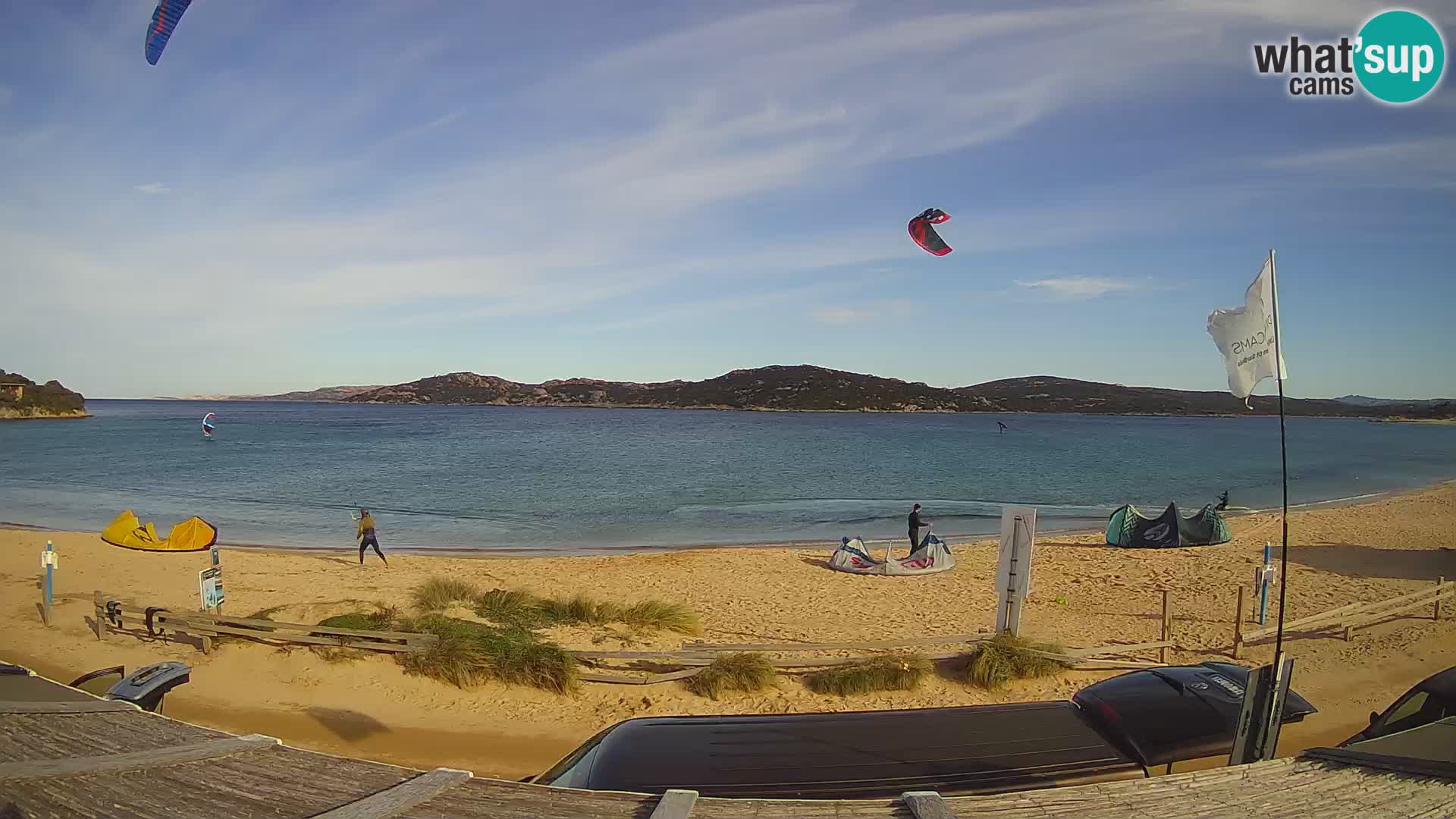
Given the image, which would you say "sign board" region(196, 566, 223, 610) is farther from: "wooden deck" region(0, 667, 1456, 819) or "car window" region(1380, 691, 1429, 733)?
"car window" region(1380, 691, 1429, 733)

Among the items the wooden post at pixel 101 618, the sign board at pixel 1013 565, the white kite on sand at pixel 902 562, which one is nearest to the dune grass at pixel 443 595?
the wooden post at pixel 101 618

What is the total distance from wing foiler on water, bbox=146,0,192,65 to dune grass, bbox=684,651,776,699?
9.98m

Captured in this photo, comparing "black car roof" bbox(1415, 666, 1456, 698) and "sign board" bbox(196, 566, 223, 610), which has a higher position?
"black car roof" bbox(1415, 666, 1456, 698)

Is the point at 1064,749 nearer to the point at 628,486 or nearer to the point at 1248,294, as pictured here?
the point at 1248,294

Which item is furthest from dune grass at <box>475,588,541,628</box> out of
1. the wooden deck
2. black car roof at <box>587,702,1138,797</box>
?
the wooden deck

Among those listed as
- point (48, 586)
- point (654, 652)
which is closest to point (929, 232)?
point (654, 652)

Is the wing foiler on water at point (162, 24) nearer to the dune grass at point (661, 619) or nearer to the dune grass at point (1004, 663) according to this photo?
the dune grass at point (661, 619)

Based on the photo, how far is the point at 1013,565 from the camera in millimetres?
9781

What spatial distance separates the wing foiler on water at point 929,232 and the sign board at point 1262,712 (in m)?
13.5

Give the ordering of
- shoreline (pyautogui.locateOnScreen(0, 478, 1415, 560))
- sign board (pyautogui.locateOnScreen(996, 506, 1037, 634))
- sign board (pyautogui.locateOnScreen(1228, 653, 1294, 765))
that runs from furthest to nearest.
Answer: shoreline (pyautogui.locateOnScreen(0, 478, 1415, 560)), sign board (pyautogui.locateOnScreen(996, 506, 1037, 634)), sign board (pyautogui.locateOnScreen(1228, 653, 1294, 765))

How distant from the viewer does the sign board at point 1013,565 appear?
31.2 feet

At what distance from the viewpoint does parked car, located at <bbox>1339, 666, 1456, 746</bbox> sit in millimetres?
4352

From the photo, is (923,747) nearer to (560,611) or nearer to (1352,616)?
(560,611)

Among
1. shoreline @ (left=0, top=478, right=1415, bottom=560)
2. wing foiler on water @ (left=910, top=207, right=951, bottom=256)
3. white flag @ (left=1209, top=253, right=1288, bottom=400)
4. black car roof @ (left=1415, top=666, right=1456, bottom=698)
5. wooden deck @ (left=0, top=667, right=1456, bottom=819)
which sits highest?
wing foiler on water @ (left=910, top=207, right=951, bottom=256)
